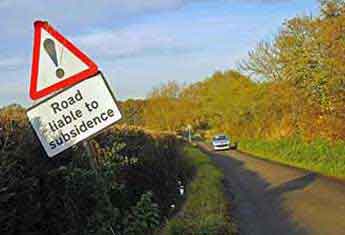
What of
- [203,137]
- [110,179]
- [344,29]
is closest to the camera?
[110,179]

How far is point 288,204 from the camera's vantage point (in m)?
15.9

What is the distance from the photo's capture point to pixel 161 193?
563 inches

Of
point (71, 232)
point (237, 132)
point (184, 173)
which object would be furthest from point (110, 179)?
point (237, 132)

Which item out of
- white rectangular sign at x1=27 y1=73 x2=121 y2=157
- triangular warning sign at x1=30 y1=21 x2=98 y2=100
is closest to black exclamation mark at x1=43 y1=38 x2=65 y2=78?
→ triangular warning sign at x1=30 y1=21 x2=98 y2=100

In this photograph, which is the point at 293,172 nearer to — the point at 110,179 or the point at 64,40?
the point at 110,179

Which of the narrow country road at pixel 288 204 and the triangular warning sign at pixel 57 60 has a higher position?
the triangular warning sign at pixel 57 60

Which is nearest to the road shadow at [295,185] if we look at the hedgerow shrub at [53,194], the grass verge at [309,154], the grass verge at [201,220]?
the grass verge at [309,154]

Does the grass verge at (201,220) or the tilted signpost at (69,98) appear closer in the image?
the tilted signpost at (69,98)

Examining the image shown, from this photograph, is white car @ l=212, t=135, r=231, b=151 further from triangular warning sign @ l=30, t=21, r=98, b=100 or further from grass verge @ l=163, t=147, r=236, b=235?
triangular warning sign @ l=30, t=21, r=98, b=100

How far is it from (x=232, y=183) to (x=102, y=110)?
64.4 feet

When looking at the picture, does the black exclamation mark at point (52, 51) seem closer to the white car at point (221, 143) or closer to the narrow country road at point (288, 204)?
the narrow country road at point (288, 204)

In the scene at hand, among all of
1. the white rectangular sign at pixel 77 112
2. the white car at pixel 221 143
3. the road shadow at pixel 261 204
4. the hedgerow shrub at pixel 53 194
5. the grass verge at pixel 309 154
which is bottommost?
the white car at pixel 221 143

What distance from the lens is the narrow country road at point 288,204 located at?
1205cm

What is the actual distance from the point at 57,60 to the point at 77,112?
1.58ft
